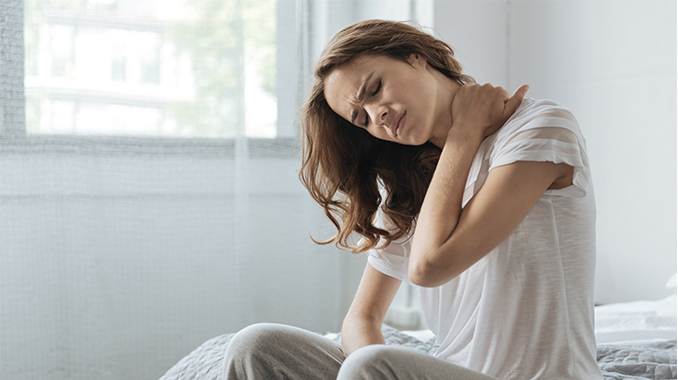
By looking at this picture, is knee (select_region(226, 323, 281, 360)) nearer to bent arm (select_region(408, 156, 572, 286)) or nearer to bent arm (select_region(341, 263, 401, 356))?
bent arm (select_region(341, 263, 401, 356))

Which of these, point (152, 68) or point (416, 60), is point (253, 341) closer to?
point (416, 60)

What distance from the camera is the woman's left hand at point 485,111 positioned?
3.12ft

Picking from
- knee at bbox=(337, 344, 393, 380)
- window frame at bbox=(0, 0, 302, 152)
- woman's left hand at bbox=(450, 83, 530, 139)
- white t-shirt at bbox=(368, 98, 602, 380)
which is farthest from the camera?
window frame at bbox=(0, 0, 302, 152)

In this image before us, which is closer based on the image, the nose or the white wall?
the nose

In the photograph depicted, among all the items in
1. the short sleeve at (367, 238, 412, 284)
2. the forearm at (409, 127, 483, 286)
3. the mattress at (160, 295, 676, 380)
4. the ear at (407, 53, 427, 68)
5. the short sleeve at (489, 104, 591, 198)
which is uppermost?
the ear at (407, 53, 427, 68)

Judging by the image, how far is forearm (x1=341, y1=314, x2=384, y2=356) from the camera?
1042 mm

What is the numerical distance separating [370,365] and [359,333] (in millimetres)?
317

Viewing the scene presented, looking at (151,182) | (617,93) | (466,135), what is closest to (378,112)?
(466,135)

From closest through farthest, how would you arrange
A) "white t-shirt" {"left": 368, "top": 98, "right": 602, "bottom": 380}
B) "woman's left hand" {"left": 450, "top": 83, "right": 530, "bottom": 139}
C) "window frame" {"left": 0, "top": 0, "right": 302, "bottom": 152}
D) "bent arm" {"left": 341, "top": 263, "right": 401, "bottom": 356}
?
"white t-shirt" {"left": 368, "top": 98, "right": 602, "bottom": 380}, "woman's left hand" {"left": 450, "top": 83, "right": 530, "bottom": 139}, "bent arm" {"left": 341, "top": 263, "right": 401, "bottom": 356}, "window frame" {"left": 0, "top": 0, "right": 302, "bottom": 152}

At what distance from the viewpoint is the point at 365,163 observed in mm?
1223

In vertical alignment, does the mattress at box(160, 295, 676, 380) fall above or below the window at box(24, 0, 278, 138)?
below

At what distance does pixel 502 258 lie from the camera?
0.86m

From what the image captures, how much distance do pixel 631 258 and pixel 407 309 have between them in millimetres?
890

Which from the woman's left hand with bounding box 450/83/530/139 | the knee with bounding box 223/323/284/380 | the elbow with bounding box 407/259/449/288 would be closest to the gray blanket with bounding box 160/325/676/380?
the knee with bounding box 223/323/284/380
